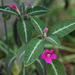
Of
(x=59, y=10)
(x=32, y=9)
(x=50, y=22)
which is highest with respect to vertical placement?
(x=32, y=9)

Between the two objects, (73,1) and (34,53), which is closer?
(34,53)

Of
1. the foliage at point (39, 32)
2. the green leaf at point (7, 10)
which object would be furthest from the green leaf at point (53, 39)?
the green leaf at point (7, 10)

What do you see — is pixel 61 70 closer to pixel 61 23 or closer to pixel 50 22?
pixel 61 23

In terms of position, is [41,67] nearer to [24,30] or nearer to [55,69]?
[55,69]

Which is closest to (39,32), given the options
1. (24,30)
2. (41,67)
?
(24,30)

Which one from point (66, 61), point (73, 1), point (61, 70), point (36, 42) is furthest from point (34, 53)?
point (73, 1)

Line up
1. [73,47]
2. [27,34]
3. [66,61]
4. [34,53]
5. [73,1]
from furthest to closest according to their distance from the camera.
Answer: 1. [73,1]
2. [73,47]
3. [66,61]
4. [27,34]
5. [34,53]

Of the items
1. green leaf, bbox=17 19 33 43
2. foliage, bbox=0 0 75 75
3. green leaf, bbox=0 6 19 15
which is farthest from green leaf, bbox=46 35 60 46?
green leaf, bbox=0 6 19 15

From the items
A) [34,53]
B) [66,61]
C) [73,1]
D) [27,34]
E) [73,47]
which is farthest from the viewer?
[73,1]
